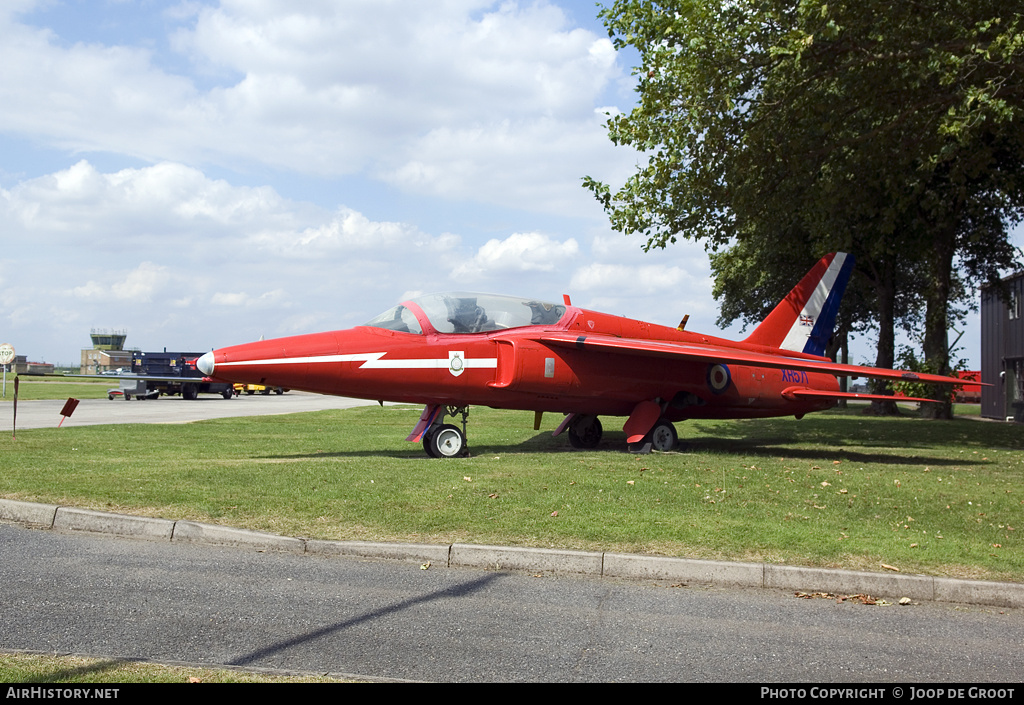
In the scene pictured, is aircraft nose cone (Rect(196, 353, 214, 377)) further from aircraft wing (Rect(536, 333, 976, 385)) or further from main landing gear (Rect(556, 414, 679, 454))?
main landing gear (Rect(556, 414, 679, 454))

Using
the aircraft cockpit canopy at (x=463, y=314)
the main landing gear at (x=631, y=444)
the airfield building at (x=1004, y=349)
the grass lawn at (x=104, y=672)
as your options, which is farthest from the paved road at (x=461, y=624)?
the airfield building at (x=1004, y=349)

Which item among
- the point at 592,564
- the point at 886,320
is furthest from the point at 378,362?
the point at 886,320

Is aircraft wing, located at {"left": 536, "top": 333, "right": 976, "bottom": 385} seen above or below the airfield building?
below

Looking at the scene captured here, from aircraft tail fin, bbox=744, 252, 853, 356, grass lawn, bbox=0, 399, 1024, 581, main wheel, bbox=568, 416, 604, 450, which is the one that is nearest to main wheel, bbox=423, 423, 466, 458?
grass lawn, bbox=0, 399, 1024, 581

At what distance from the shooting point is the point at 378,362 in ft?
38.0

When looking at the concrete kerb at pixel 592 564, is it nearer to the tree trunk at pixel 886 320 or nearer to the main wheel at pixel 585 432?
the main wheel at pixel 585 432

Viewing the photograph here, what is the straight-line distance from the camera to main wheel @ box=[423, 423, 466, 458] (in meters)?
12.0

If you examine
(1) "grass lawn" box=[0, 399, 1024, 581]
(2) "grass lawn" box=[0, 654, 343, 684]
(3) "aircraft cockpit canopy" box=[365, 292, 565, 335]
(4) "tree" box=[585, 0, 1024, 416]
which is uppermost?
(4) "tree" box=[585, 0, 1024, 416]

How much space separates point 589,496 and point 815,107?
516 inches

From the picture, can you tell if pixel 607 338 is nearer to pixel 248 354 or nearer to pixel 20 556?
pixel 248 354

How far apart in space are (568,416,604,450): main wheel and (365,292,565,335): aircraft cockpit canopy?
9.25ft

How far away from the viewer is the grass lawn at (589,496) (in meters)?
6.42

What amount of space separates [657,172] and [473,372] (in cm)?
914
